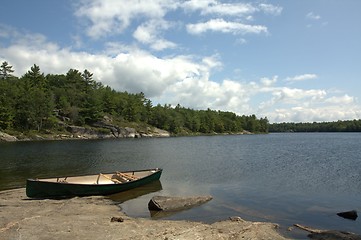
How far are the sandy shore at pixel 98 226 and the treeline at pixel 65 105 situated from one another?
332ft

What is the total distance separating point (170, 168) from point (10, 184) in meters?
19.5

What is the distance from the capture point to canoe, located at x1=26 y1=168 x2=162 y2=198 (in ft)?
79.3

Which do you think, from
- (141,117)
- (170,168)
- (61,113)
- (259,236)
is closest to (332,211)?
(259,236)

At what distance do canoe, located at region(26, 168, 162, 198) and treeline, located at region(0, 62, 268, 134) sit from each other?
9290cm

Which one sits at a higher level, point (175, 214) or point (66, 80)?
point (66, 80)

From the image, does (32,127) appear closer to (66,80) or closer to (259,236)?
(66,80)

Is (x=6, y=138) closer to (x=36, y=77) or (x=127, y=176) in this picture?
(x=36, y=77)

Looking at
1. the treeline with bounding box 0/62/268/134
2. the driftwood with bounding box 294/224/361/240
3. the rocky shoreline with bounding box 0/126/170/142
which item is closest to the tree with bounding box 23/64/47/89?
the treeline with bounding box 0/62/268/134

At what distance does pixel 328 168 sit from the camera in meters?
41.8

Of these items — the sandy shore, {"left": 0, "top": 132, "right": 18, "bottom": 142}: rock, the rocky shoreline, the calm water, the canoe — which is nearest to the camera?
the sandy shore

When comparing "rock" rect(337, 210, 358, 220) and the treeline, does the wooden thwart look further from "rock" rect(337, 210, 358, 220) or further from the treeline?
the treeline

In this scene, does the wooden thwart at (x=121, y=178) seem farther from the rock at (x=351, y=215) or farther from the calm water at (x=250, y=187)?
the rock at (x=351, y=215)

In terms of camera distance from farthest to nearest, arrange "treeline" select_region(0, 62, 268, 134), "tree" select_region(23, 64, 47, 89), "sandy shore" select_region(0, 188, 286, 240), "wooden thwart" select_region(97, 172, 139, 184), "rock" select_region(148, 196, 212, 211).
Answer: "tree" select_region(23, 64, 47, 89) → "treeline" select_region(0, 62, 268, 134) → "wooden thwart" select_region(97, 172, 139, 184) → "rock" select_region(148, 196, 212, 211) → "sandy shore" select_region(0, 188, 286, 240)

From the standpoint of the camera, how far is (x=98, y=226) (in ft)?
55.5
